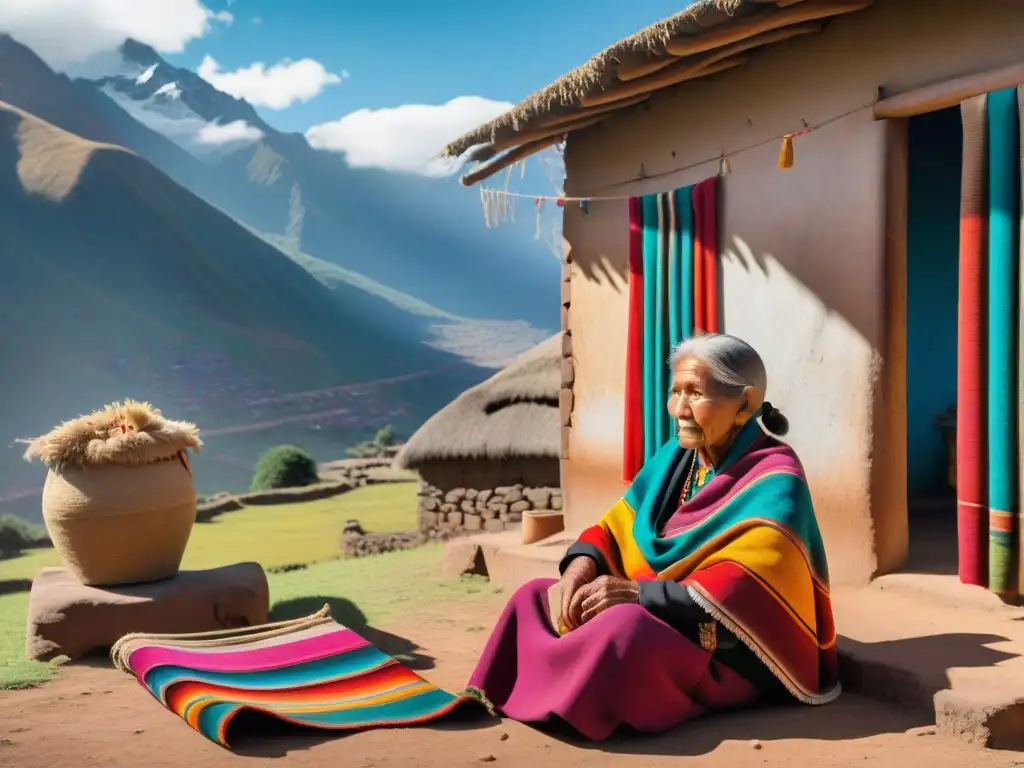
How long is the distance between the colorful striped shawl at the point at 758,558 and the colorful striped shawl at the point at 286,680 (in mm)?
900

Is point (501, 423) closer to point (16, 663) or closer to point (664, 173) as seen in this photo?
point (664, 173)

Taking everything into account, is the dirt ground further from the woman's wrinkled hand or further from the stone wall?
the stone wall

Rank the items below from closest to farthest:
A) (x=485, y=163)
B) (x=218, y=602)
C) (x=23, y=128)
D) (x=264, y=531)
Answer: (x=218, y=602)
(x=485, y=163)
(x=264, y=531)
(x=23, y=128)

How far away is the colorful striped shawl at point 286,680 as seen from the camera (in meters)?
3.16

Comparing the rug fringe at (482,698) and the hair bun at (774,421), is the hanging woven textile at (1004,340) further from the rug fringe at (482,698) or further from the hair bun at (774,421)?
the rug fringe at (482,698)

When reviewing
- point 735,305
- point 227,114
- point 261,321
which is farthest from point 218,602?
point 227,114

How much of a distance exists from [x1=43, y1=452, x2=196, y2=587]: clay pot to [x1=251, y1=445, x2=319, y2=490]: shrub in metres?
15.5

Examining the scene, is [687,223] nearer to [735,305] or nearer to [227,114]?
[735,305]

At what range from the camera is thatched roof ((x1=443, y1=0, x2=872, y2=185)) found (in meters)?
4.65

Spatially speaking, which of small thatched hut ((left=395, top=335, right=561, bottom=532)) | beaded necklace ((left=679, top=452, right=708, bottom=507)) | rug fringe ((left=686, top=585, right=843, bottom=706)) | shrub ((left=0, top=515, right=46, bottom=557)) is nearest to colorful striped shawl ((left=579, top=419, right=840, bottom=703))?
rug fringe ((left=686, top=585, right=843, bottom=706))

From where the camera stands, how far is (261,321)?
58469mm

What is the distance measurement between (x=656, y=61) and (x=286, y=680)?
387 centimetres

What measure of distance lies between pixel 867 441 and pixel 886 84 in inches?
71.4

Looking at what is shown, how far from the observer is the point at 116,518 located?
4891 millimetres
